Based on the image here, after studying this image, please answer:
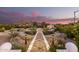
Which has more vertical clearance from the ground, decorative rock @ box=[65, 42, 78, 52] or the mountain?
the mountain

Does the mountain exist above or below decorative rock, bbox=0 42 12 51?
above

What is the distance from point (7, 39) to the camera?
2.11 metres

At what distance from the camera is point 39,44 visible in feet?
6.97

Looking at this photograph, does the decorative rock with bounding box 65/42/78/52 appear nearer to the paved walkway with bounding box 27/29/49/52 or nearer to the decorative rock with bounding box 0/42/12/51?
the paved walkway with bounding box 27/29/49/52

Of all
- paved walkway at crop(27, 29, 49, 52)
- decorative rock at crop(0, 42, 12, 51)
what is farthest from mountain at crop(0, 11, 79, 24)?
decorative rock at crop(0, 42, 12, 51)

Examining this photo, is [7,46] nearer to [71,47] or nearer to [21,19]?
[21,19]

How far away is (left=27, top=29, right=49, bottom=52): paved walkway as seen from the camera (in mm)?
2111

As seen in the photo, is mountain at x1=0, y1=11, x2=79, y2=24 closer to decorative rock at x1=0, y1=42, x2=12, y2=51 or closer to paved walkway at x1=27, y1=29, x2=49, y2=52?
paved walkway at x1=27, y1=29, x2=49, y2=52

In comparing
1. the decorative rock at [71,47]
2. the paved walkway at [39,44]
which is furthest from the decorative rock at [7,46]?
the decorative rock at [71,47]

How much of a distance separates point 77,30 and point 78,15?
192 millimetres

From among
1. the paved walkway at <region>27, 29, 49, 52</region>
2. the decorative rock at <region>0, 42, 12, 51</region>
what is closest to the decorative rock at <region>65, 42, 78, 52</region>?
the paved walkway at <region>27, 29, 49, 52</region>

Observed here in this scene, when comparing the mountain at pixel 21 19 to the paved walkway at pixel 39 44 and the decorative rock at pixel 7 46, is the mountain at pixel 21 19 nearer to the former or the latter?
the paved walkway at pixel 39 44
